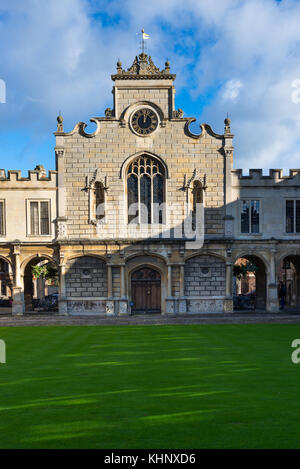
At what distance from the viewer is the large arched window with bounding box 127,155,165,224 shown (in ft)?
117

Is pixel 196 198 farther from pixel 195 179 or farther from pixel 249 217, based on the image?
pixel 249 217

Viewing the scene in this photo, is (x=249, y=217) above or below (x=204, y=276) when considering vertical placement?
above

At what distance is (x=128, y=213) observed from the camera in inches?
1410

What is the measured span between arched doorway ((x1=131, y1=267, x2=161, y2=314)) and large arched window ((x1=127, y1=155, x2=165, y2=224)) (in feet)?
13.4

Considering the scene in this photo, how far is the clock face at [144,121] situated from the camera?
35.9 m

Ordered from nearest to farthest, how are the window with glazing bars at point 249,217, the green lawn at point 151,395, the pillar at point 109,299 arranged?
the green lawn at point 151,395, the pillar at point 109,299, the window with glazing bars at point 249,217

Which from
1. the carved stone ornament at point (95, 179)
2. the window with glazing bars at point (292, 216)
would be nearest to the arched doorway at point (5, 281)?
the carved stone ornament at point (95, 179)

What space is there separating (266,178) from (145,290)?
1199 cm

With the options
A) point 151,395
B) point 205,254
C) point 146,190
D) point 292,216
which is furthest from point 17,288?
point 151,395

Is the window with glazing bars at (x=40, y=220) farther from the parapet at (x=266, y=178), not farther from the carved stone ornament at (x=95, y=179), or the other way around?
the parapet at (x=266, y=178)

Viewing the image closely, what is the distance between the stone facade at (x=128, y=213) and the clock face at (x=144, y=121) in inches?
3.1

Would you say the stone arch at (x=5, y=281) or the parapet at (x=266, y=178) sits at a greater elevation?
the parapet at (x=266, y=178)

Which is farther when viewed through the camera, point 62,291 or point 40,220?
point 40,220
